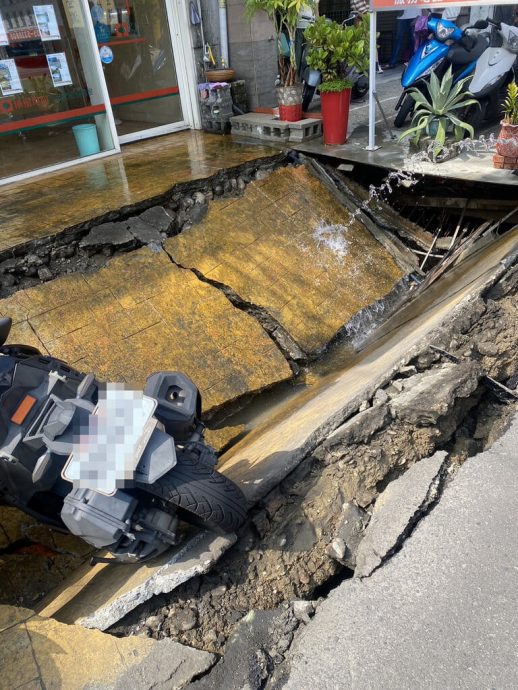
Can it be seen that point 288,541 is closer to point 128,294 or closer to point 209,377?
point 209,377

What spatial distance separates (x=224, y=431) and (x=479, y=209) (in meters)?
3.94

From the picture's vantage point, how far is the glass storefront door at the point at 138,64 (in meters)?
6.71


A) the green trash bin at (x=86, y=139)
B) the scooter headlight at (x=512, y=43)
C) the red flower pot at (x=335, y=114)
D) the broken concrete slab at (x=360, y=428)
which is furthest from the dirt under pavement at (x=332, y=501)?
the green trash bin at (x=86, y=139)

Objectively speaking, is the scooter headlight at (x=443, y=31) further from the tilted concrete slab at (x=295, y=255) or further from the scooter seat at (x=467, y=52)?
the tilted concrete slab at (x=295, y=255)

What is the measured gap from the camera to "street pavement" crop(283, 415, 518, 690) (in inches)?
67.0

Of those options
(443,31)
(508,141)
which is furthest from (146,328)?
(443,31)

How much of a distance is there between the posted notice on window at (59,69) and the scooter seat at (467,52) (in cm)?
483

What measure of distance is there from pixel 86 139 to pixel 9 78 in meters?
1.06

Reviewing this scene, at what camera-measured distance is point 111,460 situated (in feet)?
6.29

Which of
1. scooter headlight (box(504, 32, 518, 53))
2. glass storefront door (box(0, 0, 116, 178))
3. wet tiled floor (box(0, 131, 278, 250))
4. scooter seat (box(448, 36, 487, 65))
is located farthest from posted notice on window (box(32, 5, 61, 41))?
scooter headlight (box(504, 32, 518, 53))

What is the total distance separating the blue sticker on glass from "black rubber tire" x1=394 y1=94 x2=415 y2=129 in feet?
12.8

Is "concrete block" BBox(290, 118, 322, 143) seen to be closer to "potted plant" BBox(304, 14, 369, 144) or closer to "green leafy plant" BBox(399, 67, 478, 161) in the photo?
"potted plant" BBox(304, 14, 369, 144)

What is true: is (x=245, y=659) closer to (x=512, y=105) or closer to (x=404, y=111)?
(x=512, y=105)

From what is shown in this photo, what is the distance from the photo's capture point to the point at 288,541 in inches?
90.0
